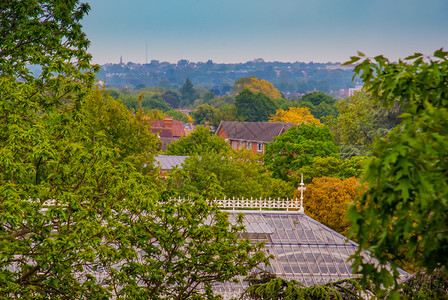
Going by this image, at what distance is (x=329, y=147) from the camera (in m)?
51.1

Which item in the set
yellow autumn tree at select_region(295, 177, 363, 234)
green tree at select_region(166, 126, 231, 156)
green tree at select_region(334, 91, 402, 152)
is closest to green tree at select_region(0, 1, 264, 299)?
yellow autumn tree at select_region(295, 177, 363, 234)

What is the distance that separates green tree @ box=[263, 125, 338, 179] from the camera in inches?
1970

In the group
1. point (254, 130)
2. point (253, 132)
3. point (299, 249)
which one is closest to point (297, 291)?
point (299, 249)

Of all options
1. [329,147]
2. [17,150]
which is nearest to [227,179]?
[329,147]

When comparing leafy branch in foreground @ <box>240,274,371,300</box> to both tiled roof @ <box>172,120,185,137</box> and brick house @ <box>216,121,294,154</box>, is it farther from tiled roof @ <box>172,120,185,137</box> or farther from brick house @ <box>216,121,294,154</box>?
tiled roof @ <box>172,120,185,137</box>

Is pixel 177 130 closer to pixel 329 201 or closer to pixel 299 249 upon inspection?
pixel 329 201

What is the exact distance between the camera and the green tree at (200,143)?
60.2 m

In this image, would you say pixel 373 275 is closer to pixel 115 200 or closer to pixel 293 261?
pixel 115 200

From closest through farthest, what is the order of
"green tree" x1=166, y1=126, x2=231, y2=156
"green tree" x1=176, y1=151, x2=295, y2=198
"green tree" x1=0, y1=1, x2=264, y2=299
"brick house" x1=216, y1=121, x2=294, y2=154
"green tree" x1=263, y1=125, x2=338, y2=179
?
1. "green tree" x1=0, y1=1, x2=264, y2=299
2. "green tree" x1=176, y1=151, x2=295, y2=198
3. "green tree" x1=263, y1=125, x2=338, y2=179
4. "green tree" x1=166, y1=126, x2=231, y2=156
5. "brick house" x1=216, y1=121, x2=294, y2=154

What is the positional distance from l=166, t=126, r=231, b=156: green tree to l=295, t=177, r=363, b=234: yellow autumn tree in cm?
2165

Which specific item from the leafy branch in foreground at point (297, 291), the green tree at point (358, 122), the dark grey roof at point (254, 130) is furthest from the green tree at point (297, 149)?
the dark grey roof at point (254, 130)

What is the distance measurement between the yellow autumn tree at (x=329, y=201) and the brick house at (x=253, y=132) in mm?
54833

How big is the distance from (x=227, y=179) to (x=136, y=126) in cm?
838

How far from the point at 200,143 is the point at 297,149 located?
51.0 ft
